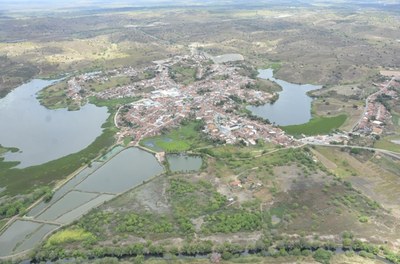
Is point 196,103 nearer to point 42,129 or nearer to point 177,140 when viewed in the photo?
point 177,140

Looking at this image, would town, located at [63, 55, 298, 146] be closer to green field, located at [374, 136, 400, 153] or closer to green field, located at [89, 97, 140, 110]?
green field, located at [89, 97, 140, 110]

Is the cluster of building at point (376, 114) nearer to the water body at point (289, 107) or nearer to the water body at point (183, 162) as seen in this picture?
the water body at point (289, 107)

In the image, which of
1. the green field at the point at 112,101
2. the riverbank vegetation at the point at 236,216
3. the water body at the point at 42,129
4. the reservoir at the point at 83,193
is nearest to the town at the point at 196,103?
the green field at the point at 112,101

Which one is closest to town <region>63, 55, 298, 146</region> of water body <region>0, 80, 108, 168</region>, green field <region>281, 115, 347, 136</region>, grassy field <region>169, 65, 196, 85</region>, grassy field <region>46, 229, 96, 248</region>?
grassy field <region>169, 65, 196, 85</region>

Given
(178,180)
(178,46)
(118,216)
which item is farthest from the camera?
(178,46)

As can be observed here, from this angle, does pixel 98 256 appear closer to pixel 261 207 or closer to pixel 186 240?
pixel 186 240

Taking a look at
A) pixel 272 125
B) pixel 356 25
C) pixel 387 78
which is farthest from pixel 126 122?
pixel 356 25
